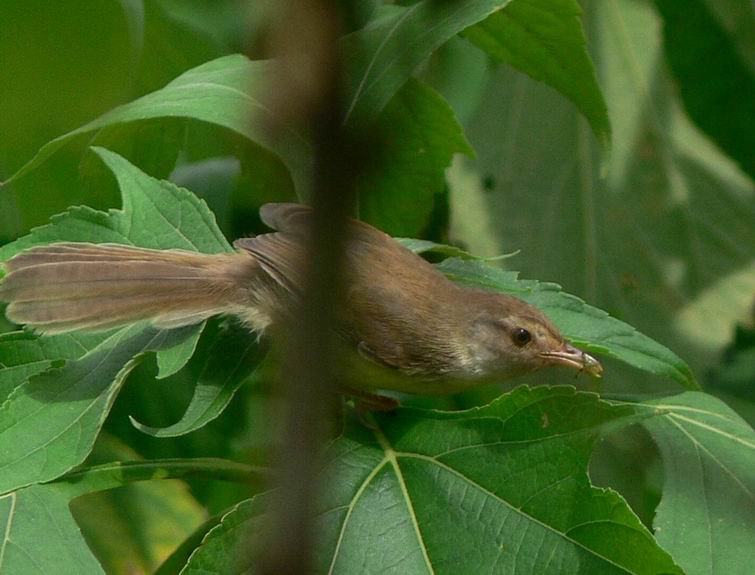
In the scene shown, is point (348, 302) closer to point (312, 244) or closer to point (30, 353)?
point (30, 353)

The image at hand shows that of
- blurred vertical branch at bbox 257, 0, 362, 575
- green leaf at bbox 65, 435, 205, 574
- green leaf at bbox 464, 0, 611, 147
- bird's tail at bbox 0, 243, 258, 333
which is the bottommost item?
green leaf at bbox 65, 435, 205, 574

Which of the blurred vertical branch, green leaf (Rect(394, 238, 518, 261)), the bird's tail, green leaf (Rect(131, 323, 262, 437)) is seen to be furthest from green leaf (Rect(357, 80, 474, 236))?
the blurred vertical branch

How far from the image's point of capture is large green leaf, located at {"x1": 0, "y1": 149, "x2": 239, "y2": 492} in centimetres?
137

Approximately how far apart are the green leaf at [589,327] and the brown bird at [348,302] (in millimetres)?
31

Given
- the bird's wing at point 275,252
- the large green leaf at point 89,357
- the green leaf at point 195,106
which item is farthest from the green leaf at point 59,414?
the green leaf at point 195,106

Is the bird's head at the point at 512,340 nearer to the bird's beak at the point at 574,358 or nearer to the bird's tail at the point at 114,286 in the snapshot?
the bird's beak at the point at 574,358

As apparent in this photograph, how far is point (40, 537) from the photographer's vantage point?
4.52 feet

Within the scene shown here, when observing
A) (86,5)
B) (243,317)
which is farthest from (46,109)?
(243,317)

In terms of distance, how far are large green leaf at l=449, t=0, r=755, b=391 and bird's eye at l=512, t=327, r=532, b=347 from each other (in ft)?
2.82

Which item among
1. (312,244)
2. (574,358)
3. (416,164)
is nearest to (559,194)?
(416,164)

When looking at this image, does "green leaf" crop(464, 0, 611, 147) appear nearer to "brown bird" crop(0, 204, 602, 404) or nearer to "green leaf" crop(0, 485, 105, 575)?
"brown bird" crop(0, 204, 602, 404)

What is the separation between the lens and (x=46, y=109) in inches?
41.6

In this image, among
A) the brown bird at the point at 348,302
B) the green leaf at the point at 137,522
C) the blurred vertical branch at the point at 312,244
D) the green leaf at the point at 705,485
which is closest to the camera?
the blurred vertical branch at the point at 312,244

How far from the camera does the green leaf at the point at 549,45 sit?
1799mm
